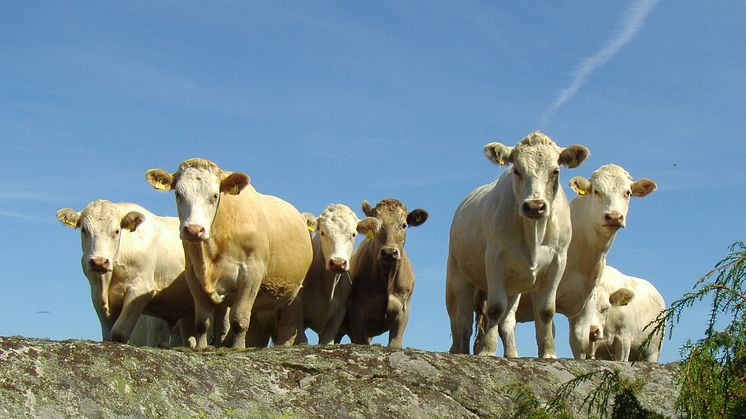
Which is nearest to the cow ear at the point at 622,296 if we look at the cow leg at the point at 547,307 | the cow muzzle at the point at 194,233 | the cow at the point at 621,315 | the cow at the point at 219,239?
the cow at the point at 621,315

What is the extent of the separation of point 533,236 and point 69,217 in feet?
21.3

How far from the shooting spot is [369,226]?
1590cm

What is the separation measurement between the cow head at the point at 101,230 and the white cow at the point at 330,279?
3.03 metres

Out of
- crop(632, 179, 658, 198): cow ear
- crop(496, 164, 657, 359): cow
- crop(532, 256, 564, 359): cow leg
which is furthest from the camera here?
crop(632, 179, 658, 198): cow ear

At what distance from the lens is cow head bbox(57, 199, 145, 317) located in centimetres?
1373

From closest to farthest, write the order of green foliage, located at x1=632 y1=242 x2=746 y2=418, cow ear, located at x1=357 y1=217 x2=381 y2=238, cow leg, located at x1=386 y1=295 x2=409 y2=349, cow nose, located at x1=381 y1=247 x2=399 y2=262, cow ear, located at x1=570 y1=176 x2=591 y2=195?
green foliage, located at x1=632 y1=242 x2=746 y2=418
cow ear, located at x1=570 y1=176 x2=591 y2=195
cow nose, located at x1=381 y1=247 x2=399 y2=262
cow ear, located at x1=357 y1=217 x2=381 y2=238
cow leg, located at x1=386 y1=295 x2=409 y2=349

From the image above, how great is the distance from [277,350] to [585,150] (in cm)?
538

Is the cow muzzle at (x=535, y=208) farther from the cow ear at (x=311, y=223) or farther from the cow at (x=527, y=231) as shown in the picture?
the cow ear at (x=311, y=223)

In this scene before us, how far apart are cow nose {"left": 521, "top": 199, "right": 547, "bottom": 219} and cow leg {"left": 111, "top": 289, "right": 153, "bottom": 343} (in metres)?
5.78

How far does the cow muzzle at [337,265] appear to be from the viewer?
14891mm

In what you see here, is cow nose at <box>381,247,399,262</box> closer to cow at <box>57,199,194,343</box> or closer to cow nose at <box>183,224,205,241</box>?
cow at <box>57,199,194,343</box>

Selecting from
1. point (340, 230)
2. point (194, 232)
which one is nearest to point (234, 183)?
point (194, 232)

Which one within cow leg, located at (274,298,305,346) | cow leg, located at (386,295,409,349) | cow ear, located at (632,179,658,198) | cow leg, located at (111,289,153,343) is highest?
cow ear, located at (632,179,658,198)

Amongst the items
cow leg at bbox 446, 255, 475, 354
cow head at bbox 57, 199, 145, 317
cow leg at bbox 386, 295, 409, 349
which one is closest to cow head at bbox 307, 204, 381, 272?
cow leg at bbox 386, 295, 409, 349
